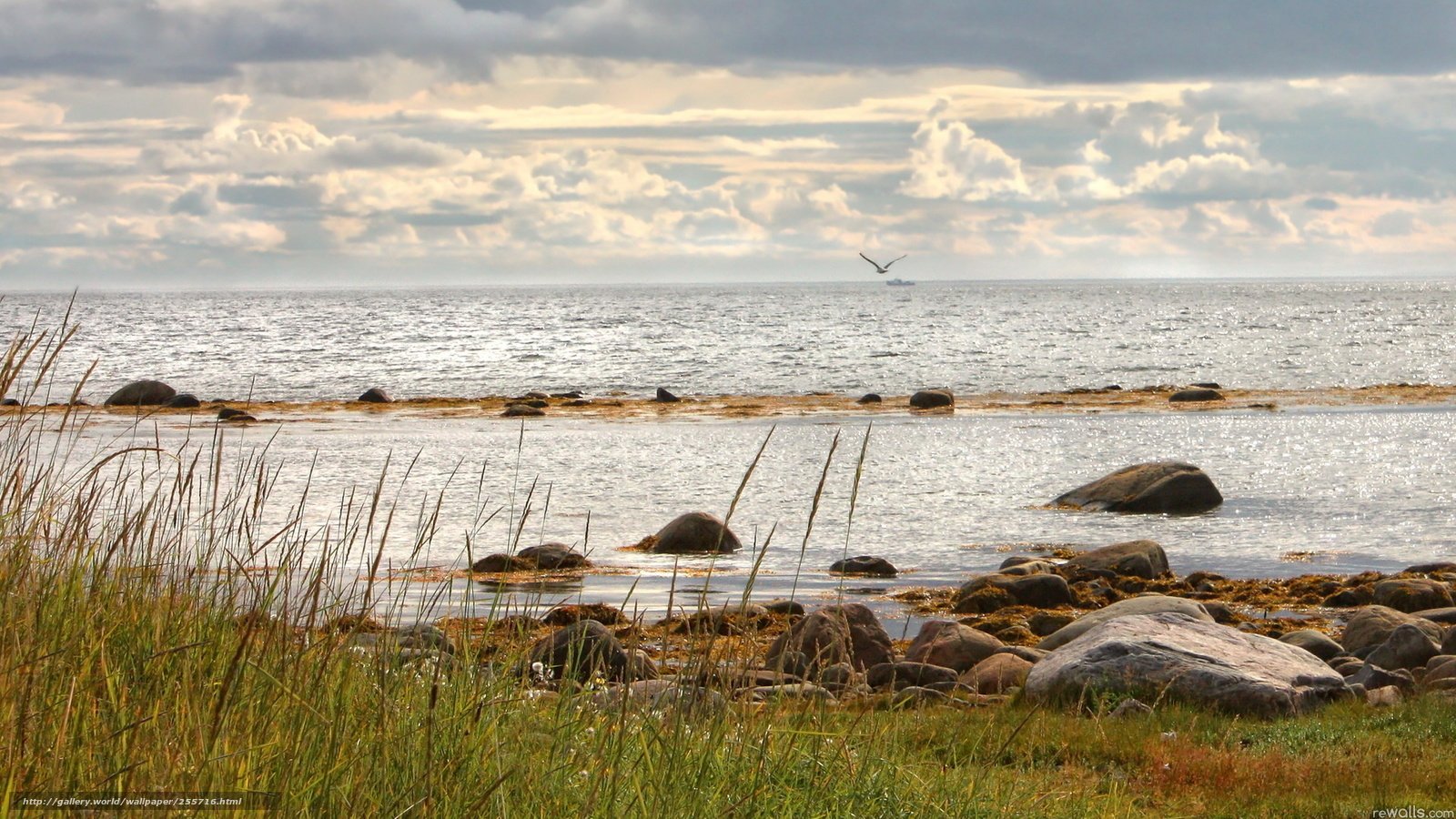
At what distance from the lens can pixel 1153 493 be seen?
2195cm

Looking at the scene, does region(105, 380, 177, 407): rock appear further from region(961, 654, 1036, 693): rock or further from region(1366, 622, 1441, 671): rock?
region(1366, 622, 1441, 671): rock

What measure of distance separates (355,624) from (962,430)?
3157cm

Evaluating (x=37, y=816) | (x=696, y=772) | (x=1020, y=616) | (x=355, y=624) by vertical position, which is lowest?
(x=1020, y=616)

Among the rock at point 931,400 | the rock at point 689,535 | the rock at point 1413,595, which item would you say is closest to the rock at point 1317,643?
the rock at point 1413,595

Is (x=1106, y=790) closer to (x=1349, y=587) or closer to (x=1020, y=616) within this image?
(x=1020, y=616)

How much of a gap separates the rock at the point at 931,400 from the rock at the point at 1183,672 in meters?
30.9

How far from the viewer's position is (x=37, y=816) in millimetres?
2898

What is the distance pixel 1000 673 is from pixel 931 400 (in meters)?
30.9

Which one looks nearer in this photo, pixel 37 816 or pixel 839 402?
pixel 37 816

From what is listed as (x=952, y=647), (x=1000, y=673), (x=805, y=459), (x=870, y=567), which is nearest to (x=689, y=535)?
(x=870, y=567)

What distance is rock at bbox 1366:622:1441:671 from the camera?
37.0ft

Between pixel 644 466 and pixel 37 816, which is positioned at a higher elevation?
pixel 37 816

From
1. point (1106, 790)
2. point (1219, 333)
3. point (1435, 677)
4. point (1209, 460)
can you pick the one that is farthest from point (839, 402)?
point (1219, 333)

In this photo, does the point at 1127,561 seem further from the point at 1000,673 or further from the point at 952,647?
the point at 1000,673
